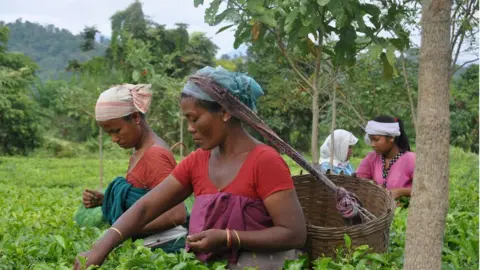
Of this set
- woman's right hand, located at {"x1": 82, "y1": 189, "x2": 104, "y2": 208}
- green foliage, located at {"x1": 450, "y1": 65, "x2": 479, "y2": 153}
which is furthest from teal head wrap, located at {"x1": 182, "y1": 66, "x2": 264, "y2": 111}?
green foliage, located at {"x1": 450, "y1": 65, "x2": 479, "y2": 153}

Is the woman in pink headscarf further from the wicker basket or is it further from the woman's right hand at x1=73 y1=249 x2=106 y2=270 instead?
the wicker basket

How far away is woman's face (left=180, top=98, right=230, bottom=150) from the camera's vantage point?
2615 millimetres

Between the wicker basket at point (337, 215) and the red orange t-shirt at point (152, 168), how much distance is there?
683 millimetres

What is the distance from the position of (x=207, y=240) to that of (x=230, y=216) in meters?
0.20

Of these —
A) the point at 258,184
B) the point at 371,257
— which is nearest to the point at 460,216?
the point at 371,257

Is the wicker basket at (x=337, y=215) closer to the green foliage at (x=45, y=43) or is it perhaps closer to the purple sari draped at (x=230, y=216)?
the purple sari draped at (x=230, y=216)

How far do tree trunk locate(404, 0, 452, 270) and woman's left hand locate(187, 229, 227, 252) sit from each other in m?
0.78

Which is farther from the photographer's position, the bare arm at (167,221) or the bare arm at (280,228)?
the bare arm at (167,221)

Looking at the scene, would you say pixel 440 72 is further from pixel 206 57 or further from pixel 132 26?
pixel 206 57

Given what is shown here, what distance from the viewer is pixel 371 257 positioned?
2.57 metres

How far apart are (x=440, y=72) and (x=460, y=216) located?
7.72ft

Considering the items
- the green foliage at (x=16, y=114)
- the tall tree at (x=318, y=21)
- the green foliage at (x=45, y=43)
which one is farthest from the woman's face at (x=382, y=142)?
the green foliage at (x=45, y=43)

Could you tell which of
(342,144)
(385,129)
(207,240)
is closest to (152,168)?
(207,240)

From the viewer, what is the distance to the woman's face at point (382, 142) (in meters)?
5.03
